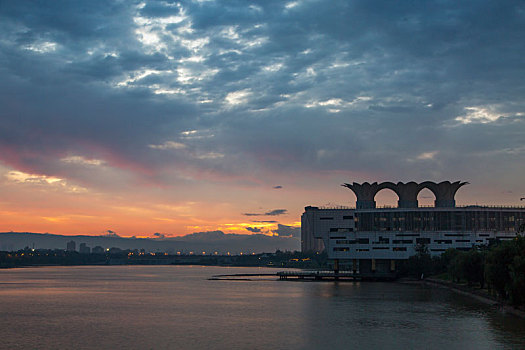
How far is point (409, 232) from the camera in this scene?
188875 mm

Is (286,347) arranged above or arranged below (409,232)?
below

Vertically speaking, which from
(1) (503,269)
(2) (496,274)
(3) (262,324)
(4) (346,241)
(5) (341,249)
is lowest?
(3) (262,324)

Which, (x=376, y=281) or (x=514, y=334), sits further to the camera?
(x=376, y=281)

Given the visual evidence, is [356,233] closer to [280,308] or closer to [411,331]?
[280,308]

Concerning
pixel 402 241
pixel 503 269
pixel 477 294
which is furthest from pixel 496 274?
pixel 402 241

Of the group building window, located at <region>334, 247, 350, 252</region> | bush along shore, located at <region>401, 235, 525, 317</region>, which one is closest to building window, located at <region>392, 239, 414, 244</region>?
building window, located at <region>334, 247, 350, 252</region>

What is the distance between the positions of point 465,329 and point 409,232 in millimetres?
123643

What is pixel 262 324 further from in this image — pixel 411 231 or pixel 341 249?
pixel 411 231

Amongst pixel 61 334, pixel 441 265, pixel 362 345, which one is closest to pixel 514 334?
pixel 362 345

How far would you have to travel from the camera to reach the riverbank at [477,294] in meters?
77.5

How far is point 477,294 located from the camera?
104 m

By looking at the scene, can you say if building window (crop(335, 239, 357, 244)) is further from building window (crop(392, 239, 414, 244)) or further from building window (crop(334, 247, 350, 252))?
building window (crop(392, 239, 414, 244))

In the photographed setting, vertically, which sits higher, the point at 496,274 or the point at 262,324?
the point at 496,274

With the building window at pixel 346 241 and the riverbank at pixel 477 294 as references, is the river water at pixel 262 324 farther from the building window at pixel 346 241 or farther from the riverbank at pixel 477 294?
the building window at pixel 346 241
